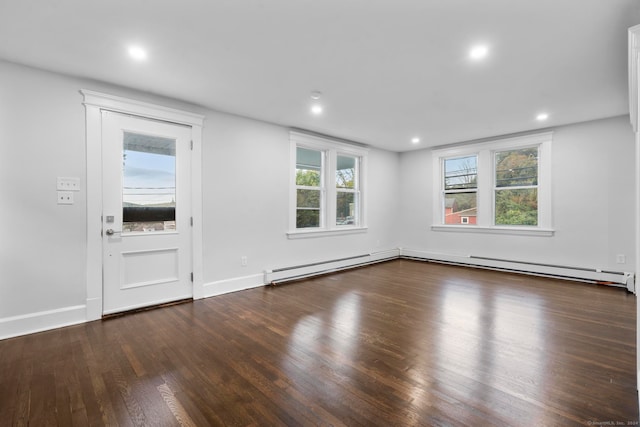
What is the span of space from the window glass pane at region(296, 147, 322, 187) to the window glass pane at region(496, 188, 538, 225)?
139 inches

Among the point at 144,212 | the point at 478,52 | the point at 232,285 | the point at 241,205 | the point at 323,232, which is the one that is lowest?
the point at 232,285

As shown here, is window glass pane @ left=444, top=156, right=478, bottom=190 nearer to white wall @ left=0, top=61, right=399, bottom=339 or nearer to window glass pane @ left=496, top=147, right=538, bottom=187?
window glass pane @ left=496, top=147, right=538, bottom=187

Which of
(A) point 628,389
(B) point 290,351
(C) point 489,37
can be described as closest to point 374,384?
(B) point 290,351

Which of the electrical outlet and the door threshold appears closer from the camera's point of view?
the electrical outlet

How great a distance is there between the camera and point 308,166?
5453 millimetres

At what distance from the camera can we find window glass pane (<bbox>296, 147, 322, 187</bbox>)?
529cm

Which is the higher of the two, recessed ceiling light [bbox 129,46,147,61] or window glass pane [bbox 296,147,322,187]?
recessed ceiling light [bbox 129,46,147,61]

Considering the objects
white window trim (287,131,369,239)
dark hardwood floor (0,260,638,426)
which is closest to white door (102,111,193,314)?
dark hardwood floor (0,260,638,426)

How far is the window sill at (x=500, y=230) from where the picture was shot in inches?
202

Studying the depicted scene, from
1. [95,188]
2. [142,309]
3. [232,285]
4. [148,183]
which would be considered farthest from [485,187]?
[95,188]

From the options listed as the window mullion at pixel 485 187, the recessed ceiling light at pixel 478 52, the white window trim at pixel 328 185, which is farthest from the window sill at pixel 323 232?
the recessed ceiling light at pixel 478 52

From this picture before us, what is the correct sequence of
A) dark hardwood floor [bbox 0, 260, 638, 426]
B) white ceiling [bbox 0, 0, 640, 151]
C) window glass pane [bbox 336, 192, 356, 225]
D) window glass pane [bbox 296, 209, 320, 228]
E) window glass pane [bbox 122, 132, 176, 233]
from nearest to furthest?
dark hardwood floor [bbox 0, 260, 638, 426] < white ceiling [bbox 0, 0, 640, 151] < window glass pane [bbox 122, 132, 176, 233] < window glass pane [bbox 296, 209, 320, 228] < window glass pane [bbox 336, 192, 356, 225]

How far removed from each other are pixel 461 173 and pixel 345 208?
2590 millimetres

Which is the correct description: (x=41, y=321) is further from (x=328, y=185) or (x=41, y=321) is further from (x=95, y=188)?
(x=328, y=185)
